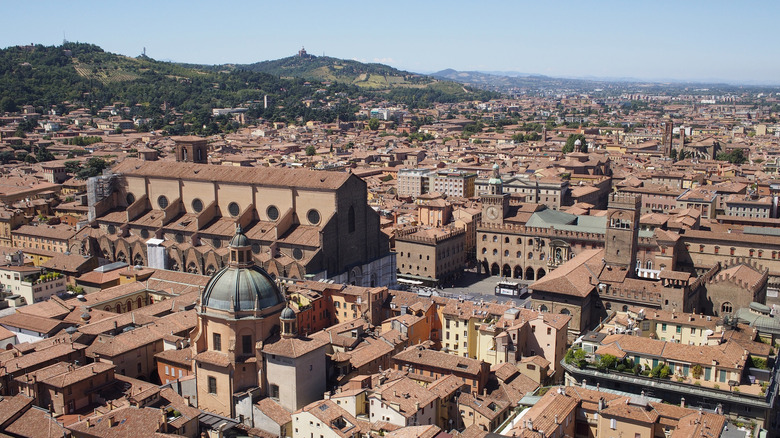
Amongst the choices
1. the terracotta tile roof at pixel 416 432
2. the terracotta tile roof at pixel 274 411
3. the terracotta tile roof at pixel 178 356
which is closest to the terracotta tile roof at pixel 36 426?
the terracotta tile roof at pixel 178 356

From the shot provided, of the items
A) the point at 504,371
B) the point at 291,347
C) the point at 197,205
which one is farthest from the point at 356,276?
the point at 291,347

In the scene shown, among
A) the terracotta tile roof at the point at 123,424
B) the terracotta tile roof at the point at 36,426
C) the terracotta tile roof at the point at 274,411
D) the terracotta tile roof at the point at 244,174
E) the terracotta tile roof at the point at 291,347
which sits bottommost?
the terracotta tile roof at the point at 274,411

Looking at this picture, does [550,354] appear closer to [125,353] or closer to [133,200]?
[125,353]

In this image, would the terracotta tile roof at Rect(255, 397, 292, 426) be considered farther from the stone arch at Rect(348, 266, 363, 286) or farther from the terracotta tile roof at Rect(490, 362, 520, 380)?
the stone arch at Rect(348, 266, 363, 286)

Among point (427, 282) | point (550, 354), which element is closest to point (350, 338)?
point (550, 354)

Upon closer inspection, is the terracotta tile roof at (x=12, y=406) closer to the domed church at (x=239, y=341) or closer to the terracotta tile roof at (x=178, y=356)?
the terracotta tile roof at (x=178, y=356)

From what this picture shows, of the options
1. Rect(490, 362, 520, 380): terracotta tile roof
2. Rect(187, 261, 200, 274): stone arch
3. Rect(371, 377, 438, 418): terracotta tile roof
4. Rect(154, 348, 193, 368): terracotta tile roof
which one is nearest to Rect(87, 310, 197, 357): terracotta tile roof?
Rect(154, 348, 193, 368): terracotta tile roof

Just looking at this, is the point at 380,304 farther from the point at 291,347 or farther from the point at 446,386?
the point at 446,386
